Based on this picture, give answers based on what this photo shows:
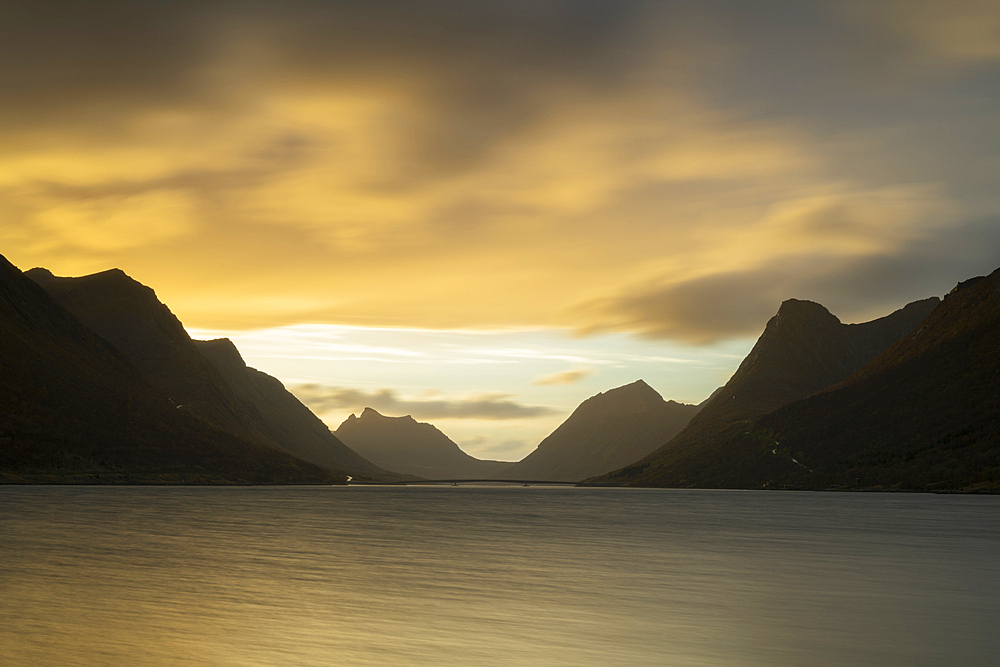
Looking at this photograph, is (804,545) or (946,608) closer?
(946,608)

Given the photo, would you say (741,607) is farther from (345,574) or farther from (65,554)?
(65,554)

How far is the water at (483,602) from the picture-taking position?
2367 centimetres

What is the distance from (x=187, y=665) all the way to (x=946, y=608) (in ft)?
94.9

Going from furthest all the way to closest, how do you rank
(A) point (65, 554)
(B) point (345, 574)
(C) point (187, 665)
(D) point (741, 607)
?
(A) point (65, 554), (B) point (345, 574), (D) point (741, 607), (C) point (187, 665)

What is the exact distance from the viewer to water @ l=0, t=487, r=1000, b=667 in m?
23.7

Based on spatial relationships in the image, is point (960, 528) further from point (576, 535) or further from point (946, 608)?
point (946, 608)

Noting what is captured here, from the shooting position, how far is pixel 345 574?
44.2 metres

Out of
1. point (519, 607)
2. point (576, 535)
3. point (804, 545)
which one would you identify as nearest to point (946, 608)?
point (519, 607)

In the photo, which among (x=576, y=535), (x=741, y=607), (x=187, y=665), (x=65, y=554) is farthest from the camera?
(x=576, y=535)

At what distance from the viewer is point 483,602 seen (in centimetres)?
3438

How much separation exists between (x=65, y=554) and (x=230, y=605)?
2360 cm

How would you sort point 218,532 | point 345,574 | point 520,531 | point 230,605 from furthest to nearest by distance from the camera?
point 520,531, point 218,532, point 345,574, point 230,605

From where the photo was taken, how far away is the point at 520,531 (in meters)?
89.8

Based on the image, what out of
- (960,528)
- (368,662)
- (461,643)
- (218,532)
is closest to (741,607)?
(461,643)
